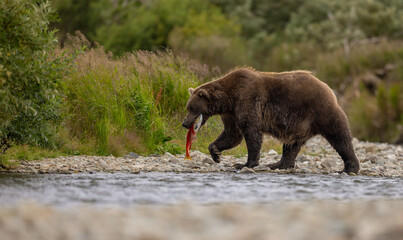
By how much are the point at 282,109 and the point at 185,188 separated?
288cm

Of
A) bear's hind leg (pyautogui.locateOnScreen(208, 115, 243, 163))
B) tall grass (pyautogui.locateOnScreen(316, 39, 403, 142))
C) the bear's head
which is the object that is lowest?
tall grass (pyautogui.locateOnScreen(316, 39, 403, 142))

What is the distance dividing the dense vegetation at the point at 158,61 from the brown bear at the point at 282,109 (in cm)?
195

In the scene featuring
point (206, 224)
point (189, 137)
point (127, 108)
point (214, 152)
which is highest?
point (206, 224)

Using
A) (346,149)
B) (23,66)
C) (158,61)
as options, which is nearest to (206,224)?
(23,66)

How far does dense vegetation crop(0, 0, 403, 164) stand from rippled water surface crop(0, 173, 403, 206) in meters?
1.11

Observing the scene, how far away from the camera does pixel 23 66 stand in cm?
739

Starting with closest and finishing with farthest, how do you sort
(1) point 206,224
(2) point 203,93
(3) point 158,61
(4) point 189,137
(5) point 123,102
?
(1) point 206,224
(2) point 203,93
(4) point 189,137
(5) point 123,102
(3) point 158,61

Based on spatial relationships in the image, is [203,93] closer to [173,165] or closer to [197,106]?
[197,106]

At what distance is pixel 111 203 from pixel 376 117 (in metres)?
15.7

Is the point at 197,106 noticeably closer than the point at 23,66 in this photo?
No

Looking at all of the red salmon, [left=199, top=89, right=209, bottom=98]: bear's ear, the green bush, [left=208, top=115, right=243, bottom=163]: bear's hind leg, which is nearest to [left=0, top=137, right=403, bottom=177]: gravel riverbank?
the red salmon

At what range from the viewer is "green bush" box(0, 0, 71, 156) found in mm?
7203

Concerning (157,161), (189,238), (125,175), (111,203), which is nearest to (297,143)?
(157,161)

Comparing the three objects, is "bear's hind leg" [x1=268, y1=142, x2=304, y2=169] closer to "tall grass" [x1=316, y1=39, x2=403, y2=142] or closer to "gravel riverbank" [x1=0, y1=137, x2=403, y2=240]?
"gravel riverbank" [x1=0, y1=137, x2=403, y2=240]
